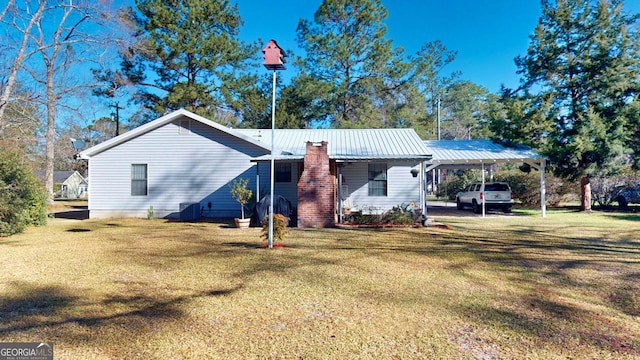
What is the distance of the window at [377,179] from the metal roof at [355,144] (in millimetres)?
930

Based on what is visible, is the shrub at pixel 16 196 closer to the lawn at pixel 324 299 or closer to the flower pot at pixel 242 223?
the lawn at pixel 324 299

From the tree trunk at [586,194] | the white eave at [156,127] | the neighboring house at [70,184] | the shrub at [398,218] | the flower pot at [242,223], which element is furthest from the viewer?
the neighboring house at [70,184]

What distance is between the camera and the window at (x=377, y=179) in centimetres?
1573

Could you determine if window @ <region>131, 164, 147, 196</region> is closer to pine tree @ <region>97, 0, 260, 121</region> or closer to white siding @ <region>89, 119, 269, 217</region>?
white siding @ <region>89, 119, 269, 217</region>

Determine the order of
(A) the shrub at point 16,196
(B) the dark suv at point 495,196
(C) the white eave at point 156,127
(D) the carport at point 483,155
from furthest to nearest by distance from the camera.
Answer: (B) the dark suv at point 495,196 < (D) the carport at point 483,155 < (C) the white eave at point 156,127 < (A) the shrub at point 16,196

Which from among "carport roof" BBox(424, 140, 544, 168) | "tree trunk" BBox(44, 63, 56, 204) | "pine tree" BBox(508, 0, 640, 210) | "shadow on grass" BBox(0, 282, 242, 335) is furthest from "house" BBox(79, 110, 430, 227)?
"shadow on grass" BBox(0, 282, 242, 335)

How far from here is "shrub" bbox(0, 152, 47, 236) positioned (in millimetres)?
10438

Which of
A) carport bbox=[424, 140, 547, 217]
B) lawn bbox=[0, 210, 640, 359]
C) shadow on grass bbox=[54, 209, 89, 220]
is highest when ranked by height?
carport bbox=[424, 140, 547, 217]

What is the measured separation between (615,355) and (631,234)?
9963 millimetres

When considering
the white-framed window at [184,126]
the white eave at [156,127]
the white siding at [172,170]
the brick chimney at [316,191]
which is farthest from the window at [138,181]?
the brick chimney at [316,191]

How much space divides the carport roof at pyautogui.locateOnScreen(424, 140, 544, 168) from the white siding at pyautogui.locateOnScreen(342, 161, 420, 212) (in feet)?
4.00

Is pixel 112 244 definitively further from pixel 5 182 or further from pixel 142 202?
pixel 142 202

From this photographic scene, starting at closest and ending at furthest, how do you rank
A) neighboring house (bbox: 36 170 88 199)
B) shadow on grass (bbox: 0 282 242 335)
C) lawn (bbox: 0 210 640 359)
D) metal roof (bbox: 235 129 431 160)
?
1. lawn (bbox: 0 210 640 359)
2. shadow on grass (bbox: 0 282 242 335)
3. metal roof (bbox: 235 129 431 160)
4. neighboring house (bbox: 36 170 88 199)

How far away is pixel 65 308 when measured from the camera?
Answer: 4.45m
